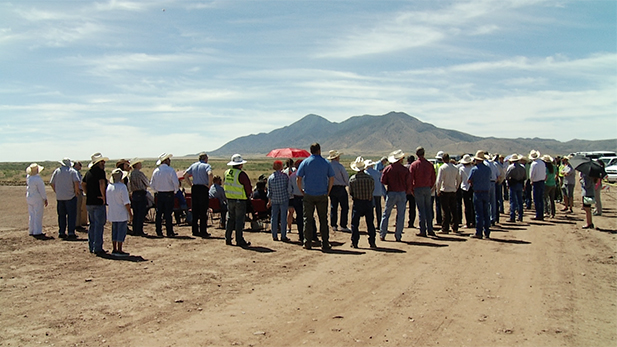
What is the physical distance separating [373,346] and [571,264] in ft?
17.7

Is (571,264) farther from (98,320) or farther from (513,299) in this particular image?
(98,320)

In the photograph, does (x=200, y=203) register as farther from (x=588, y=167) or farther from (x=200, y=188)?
(x=588, y=167)

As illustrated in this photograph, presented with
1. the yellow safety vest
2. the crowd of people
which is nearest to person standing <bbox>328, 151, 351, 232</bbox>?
the crowd of people

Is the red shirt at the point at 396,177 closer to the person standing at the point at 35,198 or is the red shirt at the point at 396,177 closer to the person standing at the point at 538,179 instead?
the person standing at the point at 538,179

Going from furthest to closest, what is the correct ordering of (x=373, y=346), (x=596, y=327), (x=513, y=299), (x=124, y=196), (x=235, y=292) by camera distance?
(x=124, y=196) → (x=235, y=292) → (x=513, y=299) → (x=596, y=327) → (x=373, y=346)

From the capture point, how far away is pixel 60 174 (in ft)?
39.4

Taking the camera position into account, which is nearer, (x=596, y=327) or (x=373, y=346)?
(x=373, y=346)

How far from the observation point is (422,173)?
11.7 meters

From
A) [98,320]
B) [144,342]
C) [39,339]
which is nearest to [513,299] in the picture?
[144,342]

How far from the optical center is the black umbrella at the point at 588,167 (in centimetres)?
1242

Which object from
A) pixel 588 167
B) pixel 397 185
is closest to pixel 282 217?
pixel 397 185

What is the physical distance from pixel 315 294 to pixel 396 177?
4.73m

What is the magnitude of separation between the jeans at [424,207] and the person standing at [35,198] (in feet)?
29.2

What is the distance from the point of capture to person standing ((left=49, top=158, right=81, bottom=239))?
12.1 metres
